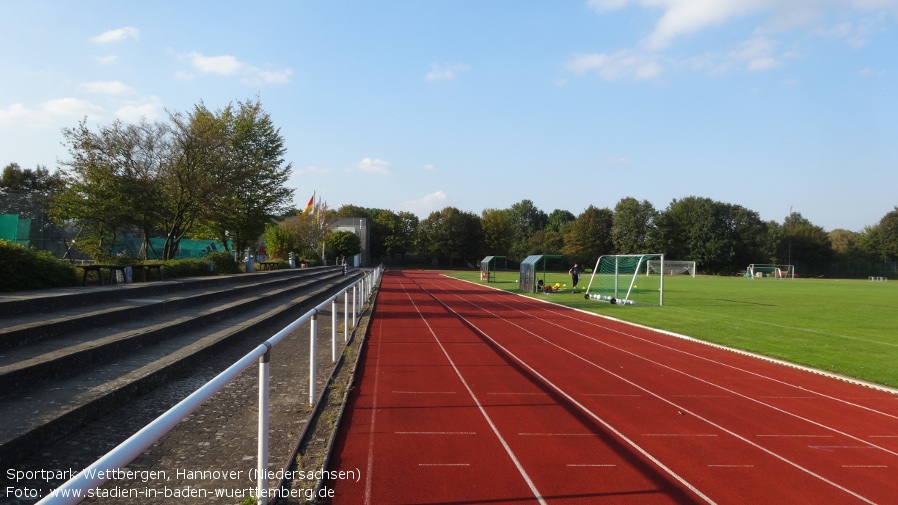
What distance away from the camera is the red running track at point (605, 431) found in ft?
14.5

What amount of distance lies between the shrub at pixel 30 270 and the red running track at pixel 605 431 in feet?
22.1

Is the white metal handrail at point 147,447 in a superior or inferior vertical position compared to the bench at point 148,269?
inferior

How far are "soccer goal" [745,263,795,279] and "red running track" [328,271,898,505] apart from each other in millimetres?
67969

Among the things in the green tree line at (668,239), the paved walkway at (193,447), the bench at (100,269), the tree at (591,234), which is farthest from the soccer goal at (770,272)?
the paved walkway at (193,447)

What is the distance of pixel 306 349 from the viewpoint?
10.3 metres

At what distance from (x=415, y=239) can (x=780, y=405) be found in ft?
263

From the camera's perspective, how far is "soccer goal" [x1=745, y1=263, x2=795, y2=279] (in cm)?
7068

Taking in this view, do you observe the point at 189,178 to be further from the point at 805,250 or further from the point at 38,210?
the point at 805,250

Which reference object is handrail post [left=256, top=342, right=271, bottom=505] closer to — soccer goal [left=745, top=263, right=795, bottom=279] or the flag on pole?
the flag on pole

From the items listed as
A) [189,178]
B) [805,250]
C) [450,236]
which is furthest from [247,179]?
[805,250]

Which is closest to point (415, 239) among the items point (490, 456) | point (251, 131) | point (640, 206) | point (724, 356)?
point (640, 206)

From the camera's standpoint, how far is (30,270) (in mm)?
10992

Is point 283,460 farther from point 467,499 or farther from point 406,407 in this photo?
point 406,407

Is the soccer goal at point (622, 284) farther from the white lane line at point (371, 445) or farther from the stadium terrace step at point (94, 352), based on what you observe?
the white lane line at point (371, 445)
